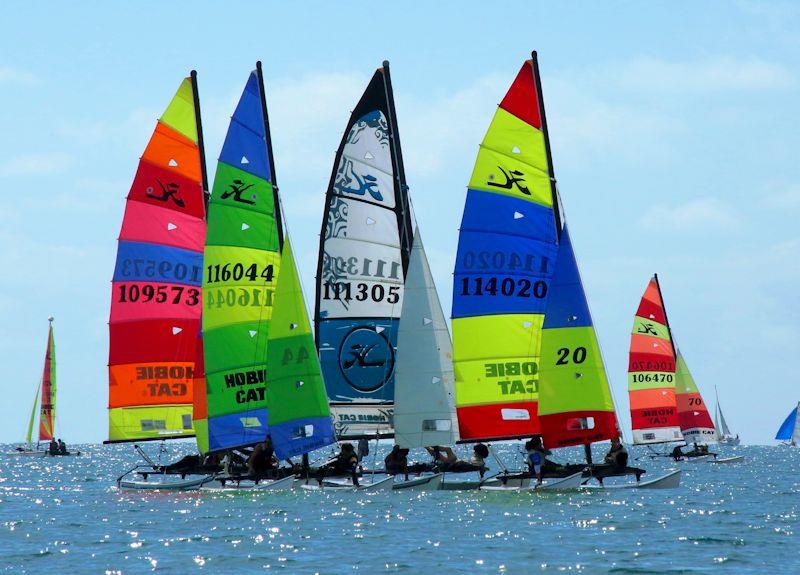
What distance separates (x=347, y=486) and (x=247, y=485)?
3242 millimetres

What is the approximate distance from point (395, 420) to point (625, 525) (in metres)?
8.75

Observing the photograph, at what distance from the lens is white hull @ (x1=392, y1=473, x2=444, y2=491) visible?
1465 inches

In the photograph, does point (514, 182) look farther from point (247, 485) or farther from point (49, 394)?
point (49, 394)

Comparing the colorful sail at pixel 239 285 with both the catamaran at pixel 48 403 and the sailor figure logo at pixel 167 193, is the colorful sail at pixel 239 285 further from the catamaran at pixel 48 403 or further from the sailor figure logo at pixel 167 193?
the catamaran at pixel 48 403

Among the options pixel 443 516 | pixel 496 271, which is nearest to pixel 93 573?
pixel 443 516

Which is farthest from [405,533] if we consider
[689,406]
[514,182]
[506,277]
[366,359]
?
[689,406]

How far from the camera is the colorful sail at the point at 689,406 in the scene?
7438cm

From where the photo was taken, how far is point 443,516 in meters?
32.8

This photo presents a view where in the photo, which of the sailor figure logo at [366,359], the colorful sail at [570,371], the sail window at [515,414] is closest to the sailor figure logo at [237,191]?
the sailor figure logo at [366,359]

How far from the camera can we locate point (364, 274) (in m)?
40.5

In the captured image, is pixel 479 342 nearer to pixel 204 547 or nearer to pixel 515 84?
pixel 515 84

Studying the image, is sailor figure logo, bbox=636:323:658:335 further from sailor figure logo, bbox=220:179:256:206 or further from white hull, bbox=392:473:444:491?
sailor figure logo, bbox=220:179:256:206

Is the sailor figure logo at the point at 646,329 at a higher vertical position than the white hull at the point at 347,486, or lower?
higher

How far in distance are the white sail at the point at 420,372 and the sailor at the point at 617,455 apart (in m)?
4.44
